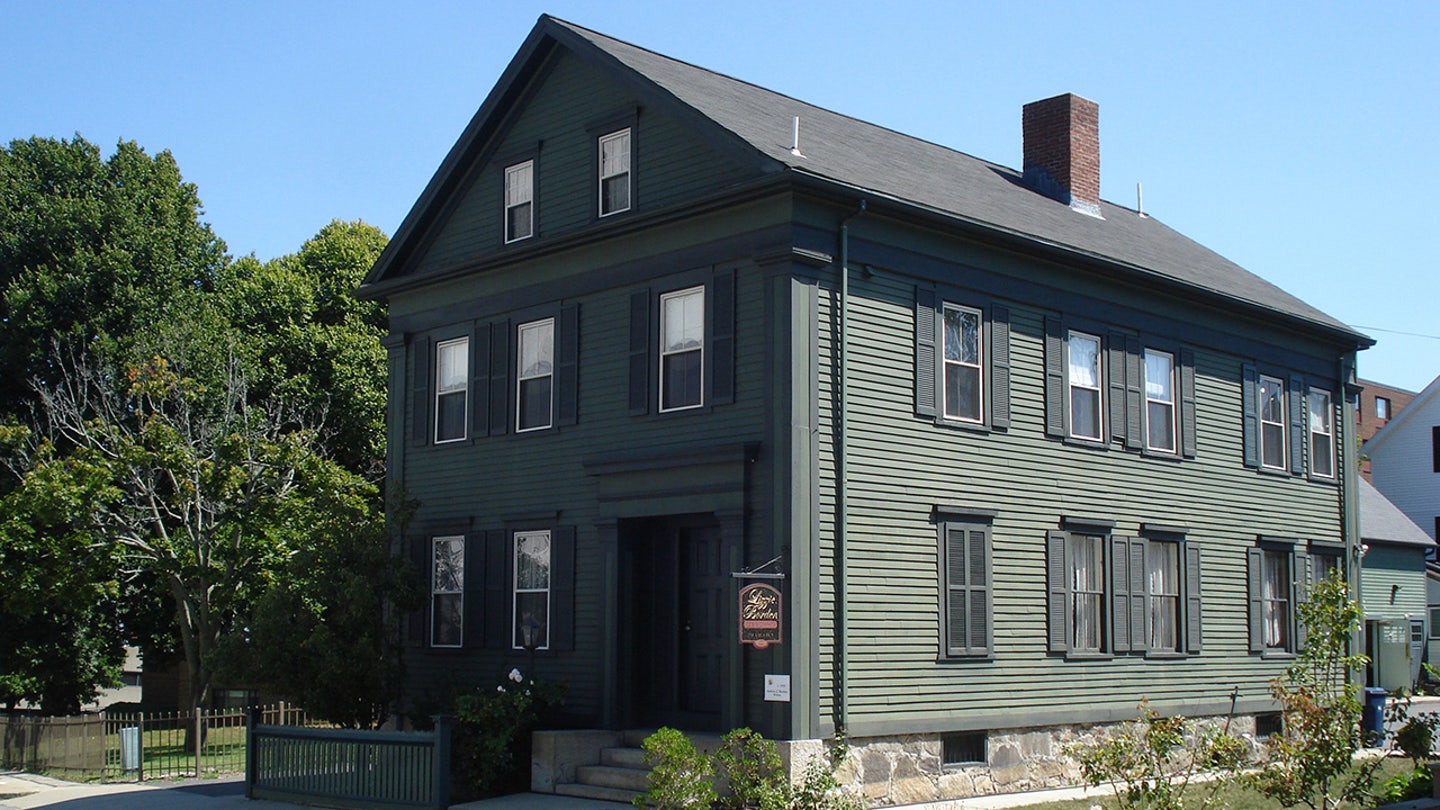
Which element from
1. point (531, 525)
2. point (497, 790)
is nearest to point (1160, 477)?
point (531, 525)

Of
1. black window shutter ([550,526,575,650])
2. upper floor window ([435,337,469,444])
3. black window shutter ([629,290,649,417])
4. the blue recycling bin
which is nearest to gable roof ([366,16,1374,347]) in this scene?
upper floor window ([435,337,469,444])

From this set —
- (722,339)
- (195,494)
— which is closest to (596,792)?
(722,339)

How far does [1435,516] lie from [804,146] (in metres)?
44.8

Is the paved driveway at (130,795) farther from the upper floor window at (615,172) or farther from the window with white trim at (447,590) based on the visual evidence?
the upper floor window at (615,172)

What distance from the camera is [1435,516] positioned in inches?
2186

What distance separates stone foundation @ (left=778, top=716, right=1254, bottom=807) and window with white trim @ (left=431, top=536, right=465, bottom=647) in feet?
23.0

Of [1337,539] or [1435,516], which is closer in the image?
[1337,539]

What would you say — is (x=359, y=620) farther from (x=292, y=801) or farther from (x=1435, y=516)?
(x=1435, y=516)

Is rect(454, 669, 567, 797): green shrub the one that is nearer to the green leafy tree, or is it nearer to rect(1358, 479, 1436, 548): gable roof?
the green leafy tree

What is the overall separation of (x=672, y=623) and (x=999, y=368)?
5.40 m

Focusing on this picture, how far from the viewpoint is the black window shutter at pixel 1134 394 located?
71.8ft

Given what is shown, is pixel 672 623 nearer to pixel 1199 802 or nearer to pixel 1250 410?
pixel 1199 802

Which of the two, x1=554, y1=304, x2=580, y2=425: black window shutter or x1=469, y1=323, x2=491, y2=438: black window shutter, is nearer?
x1=554, y1=304, x2=580, y2=425: black window shutter

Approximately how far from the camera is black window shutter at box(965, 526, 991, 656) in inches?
750
